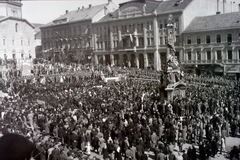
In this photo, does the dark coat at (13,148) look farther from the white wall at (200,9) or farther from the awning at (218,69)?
the white wall at (200,9)

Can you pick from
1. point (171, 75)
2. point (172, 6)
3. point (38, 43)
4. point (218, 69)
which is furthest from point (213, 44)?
point (38, 43)

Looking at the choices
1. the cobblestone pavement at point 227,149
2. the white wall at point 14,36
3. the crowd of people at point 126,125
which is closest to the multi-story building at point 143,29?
the crowd of people at point 126,125

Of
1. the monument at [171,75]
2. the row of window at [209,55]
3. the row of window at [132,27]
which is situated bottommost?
the monument at [171,75]

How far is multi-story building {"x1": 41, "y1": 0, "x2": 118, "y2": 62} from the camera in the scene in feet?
211

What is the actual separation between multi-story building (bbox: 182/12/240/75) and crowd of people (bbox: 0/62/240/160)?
17.9 metres

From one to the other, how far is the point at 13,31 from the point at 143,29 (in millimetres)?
37883

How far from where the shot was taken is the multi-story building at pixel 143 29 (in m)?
50.8

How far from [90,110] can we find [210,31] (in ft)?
98.9

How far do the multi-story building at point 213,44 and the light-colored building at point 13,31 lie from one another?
31251 millimetres

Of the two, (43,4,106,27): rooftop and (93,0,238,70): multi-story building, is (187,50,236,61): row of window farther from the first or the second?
(43,4,106,27): rooftop

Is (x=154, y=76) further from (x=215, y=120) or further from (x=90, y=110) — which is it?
(x=215, y=120)

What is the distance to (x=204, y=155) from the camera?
522 inches

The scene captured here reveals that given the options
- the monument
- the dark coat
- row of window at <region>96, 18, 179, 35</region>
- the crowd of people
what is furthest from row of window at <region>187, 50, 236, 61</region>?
the dark coat

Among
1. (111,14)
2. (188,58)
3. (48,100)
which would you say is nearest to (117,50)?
(111,14)
